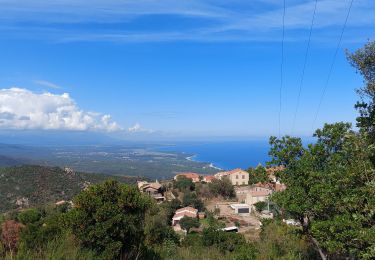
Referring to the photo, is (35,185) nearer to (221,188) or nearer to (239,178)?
(221,188)

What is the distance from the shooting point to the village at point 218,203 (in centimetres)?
3366

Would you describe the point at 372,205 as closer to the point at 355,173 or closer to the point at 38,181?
the point at 355,173

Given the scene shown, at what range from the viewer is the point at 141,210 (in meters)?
11.5

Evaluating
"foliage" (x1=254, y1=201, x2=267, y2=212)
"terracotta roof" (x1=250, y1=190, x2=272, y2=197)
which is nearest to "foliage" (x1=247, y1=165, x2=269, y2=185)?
"foliage" (x1=254, y1=201, x2=267, y2=212)

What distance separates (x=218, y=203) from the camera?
45.2 meters

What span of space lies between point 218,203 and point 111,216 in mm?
35485

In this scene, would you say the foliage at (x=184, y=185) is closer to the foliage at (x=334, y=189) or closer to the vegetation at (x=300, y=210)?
the vegetation at (x=300, y=210)

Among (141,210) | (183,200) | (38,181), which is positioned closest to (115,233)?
(141,210)

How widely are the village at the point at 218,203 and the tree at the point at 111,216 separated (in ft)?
52.7

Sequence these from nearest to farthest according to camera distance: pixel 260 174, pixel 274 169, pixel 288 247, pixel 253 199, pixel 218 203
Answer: pixel 274 169 → pixel 260 174 → pixel 288 247 → pixel 253 199 → pixel 218 203

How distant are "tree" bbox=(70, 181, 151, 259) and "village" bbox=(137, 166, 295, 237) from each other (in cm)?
1607

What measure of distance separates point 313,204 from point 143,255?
4.05m

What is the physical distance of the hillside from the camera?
47.4 meters

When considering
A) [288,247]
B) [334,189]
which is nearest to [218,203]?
[288,247]
